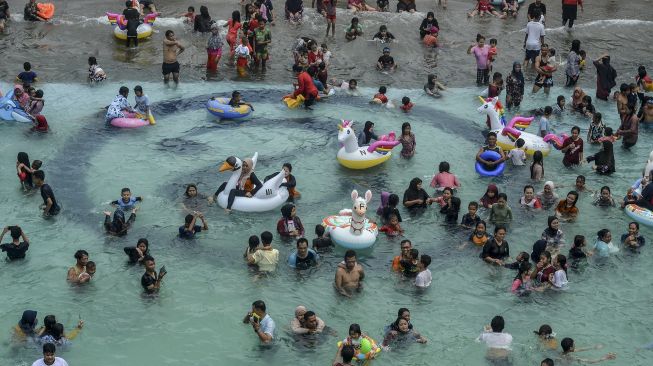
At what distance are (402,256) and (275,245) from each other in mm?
2866

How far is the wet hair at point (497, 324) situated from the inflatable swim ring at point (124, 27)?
63.1ft

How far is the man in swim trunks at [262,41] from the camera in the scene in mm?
30422

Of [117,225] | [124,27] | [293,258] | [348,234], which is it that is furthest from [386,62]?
[117,225]

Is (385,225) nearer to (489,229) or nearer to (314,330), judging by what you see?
(489,229)

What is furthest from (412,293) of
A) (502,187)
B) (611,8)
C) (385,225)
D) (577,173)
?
(611,8)

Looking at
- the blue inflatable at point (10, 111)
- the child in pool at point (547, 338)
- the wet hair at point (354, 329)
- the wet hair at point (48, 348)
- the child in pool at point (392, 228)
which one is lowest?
the child in pool at point (547, 338)

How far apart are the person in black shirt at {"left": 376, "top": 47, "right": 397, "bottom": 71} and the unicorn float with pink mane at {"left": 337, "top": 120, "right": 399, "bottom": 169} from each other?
289 inches

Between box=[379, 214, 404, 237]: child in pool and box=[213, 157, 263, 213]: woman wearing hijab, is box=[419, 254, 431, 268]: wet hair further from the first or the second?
box=[213, 157, 263, 213]: woman wearing hijab

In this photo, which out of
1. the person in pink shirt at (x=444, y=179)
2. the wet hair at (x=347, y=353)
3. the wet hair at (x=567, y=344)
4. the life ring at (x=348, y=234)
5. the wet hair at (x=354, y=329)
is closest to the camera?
the wet hair at (x=347, y=353)

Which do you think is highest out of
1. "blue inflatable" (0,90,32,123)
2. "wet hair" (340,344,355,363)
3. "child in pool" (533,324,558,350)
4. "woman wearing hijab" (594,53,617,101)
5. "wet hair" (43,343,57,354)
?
"woman wearing hijab" (594,53,617,101)

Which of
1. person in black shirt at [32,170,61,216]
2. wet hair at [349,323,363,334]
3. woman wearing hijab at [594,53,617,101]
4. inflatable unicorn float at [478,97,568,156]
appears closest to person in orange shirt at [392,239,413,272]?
wet hair at [349,323,363,334]

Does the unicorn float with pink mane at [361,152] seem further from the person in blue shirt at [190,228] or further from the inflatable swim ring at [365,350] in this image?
the inflatable swim ring at [365,350]

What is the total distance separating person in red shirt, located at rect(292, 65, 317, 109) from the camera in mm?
27672

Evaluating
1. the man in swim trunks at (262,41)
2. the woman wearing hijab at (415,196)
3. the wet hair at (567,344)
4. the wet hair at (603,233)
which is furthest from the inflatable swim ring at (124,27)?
the wet hair at (567,344)
